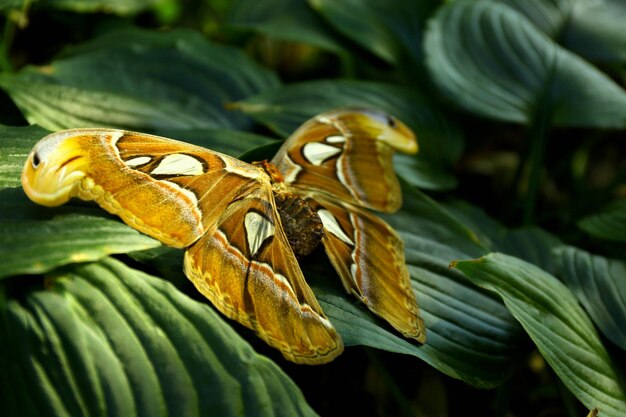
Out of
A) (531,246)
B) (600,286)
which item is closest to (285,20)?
(531,246)

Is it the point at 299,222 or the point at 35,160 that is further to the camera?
the point at 299,222

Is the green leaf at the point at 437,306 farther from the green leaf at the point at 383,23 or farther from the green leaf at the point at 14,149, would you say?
the green leaf at the point at 383,23

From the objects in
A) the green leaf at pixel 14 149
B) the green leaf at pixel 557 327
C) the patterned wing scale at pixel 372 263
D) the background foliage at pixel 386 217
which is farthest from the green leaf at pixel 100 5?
the green leaf at pixel 557 327

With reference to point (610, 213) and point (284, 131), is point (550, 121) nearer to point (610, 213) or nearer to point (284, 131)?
point (610, 213)

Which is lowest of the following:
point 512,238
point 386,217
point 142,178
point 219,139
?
point 512,238

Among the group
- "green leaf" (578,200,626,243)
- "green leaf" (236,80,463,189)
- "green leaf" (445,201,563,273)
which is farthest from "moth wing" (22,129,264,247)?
"green leaf" (578,200,626,243)

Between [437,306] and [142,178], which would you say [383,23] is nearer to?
[437,306]

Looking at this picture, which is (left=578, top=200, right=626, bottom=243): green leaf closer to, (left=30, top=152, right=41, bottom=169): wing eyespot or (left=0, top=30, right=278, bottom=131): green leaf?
(left=0, top=30, right=278, bottom=131): green leaf

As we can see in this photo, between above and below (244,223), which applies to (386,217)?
below
